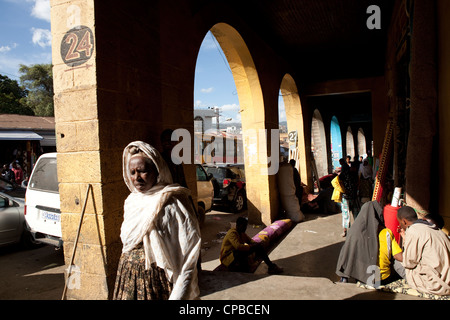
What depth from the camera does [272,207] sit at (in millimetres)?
7371

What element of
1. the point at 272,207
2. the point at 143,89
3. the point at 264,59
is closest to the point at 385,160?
the point at 272,207

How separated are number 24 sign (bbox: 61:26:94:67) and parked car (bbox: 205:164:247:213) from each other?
6.63 metres

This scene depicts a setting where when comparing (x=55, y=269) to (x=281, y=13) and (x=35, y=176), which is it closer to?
(x=35, y=176)

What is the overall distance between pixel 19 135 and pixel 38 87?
47.2ft

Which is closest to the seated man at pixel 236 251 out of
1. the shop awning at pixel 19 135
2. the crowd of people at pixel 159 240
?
the crowd of people at pixel 159 240

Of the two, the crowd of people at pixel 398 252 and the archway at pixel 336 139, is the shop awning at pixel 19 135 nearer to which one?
the crowd of people at pixel 398 252

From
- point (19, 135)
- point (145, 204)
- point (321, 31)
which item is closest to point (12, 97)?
point (19, 135)

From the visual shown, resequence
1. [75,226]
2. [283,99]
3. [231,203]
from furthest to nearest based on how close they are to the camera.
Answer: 1. [283,99]
2. [231,203]
3. [75,226]

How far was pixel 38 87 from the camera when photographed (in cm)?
2611

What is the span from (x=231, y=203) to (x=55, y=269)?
5306 mm

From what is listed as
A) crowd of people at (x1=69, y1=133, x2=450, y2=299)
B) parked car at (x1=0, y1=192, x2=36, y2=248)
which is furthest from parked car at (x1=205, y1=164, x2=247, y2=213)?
crowd of people at (x1=69, y1=133, x2=450, y2=299)

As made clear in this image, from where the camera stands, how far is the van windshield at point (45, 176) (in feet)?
16.8
